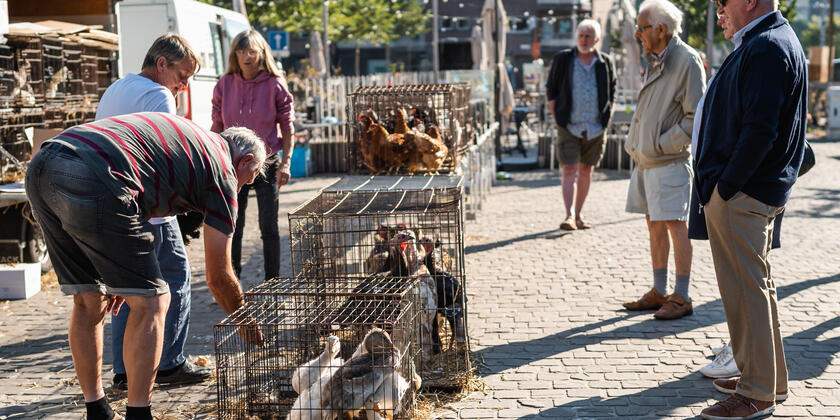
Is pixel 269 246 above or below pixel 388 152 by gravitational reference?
below

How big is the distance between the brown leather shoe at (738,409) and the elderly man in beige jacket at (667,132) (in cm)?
182

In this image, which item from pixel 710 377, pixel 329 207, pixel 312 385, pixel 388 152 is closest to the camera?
pixel 312 385

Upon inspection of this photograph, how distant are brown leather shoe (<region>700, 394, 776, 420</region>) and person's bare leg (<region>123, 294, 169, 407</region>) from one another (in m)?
2.58

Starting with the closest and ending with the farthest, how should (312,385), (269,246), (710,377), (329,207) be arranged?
(312,385) < (710,377) < (329,207) < (269,246)

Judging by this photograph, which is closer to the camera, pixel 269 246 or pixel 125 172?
pixel 125 172

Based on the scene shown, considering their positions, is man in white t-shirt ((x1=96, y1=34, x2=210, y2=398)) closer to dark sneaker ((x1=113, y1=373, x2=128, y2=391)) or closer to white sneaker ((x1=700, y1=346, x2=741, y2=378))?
dark sneaker ((x1=113, y1=373, x2=128, y2=391))

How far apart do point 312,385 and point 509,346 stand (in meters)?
1.97

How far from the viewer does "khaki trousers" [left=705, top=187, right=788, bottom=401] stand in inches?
159

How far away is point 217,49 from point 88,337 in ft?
31.4

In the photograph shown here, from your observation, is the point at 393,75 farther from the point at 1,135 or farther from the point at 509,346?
the point at 509,346

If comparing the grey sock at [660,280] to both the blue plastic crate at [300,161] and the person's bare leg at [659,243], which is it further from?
the blue plastic crate at [300,161]

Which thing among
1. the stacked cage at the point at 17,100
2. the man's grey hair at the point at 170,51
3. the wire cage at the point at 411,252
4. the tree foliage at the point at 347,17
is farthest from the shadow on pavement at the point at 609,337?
the tree foliage at the point at 347,17

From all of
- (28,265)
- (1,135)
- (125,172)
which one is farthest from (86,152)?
(1,135)

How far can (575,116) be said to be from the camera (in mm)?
9289
